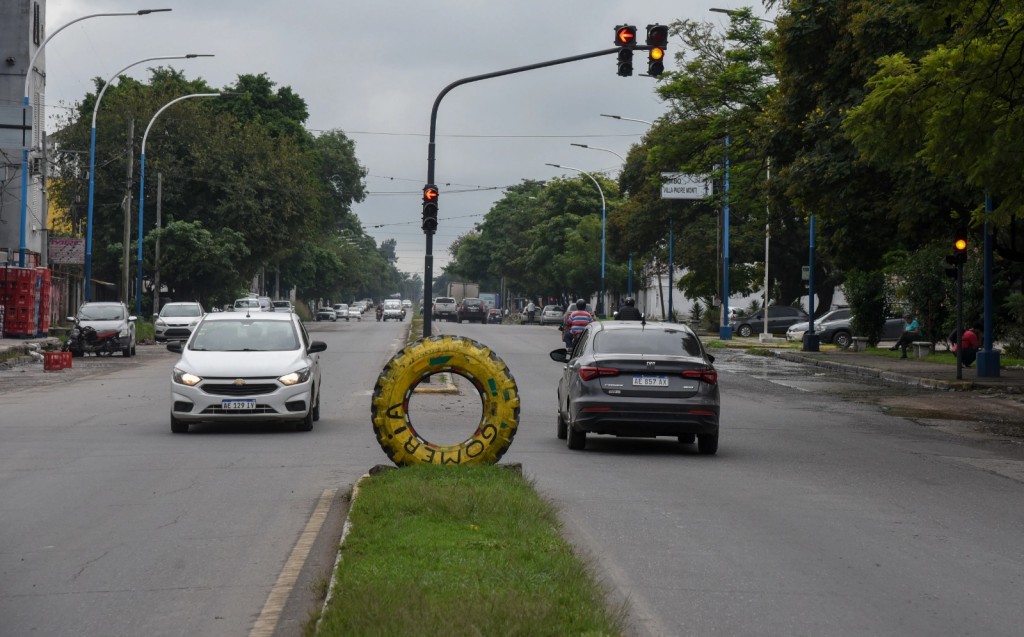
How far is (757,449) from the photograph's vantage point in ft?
52.3

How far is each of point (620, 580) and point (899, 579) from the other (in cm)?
171

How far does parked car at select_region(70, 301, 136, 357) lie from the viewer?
125ft

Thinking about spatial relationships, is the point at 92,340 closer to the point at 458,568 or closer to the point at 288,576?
the point at 288,576

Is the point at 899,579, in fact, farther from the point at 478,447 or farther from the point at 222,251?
the point at 222,251

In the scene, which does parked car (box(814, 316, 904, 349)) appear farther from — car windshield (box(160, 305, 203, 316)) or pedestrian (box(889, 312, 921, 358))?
car windshield (box(160, 305, 203, 316))

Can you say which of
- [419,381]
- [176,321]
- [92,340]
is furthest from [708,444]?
[176,321]

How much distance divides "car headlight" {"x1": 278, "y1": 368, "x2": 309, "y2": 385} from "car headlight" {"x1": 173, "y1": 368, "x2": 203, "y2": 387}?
1.00 m

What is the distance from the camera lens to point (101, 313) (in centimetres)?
3900

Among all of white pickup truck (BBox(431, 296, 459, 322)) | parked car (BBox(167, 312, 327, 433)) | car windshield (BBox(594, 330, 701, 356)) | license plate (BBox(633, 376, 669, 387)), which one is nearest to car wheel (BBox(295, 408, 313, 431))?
parked car (BBox(167, 312, 327, 433))

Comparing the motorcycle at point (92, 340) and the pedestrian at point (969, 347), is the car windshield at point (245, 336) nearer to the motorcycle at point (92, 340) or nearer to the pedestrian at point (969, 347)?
the pedestrian at point (969, 347)

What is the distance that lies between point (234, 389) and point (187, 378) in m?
0.59

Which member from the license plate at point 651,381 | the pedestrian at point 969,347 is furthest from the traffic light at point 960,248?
the license plate at point 651,381

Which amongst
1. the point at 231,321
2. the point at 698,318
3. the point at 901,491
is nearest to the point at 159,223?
the point at 698,318

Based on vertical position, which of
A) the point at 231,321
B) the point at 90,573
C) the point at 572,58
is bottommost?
the point at 90,573
